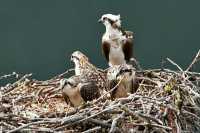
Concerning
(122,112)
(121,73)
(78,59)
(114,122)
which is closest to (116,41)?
(78,59)

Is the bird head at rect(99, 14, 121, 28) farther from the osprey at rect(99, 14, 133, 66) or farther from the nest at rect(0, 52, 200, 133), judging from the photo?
the nest at rect(0, 52, 200, 133)

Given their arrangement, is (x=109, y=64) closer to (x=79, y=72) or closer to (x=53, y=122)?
(x=79, y=72)

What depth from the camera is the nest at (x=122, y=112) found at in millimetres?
9234

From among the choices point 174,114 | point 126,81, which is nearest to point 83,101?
point 126,81

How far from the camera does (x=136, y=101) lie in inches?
377

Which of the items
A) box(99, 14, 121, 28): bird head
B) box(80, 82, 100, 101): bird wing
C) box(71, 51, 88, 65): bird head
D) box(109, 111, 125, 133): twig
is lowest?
box(109, 111, 125, 133): twig

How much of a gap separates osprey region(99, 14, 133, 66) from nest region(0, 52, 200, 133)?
0.66 meters

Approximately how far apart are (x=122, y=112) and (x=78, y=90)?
39.5 inches

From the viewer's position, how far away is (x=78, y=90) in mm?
10273

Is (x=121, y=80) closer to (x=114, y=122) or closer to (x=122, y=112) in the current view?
(x=122, y=112)

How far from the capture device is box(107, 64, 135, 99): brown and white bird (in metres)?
10.2

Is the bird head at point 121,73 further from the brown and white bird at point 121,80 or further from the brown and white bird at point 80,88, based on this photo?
the brown and white bird at point 80,88

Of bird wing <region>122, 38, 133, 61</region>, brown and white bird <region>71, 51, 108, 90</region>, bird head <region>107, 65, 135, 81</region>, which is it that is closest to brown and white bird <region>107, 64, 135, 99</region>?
bird head <region>107, 65, 135, 81</region>

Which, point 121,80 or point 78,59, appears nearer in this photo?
point 121,80
